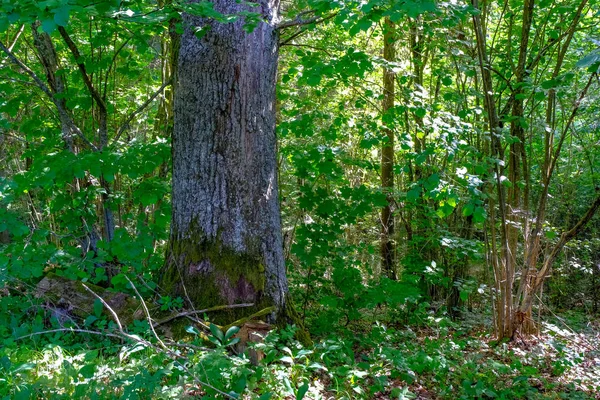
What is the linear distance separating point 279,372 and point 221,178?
1.57 m

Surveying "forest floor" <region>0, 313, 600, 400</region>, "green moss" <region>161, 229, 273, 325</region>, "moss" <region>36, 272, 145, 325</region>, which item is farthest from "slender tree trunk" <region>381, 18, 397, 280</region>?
"moss" <region>36, 272, 145, 325</region>

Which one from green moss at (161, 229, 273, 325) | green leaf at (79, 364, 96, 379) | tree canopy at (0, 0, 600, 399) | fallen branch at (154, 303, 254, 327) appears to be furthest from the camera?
green moss at (161, 229, 273, 325)

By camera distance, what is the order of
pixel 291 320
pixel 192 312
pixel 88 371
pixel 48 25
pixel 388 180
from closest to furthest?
pixel 48 25 < pixel 88 371 < pixel 192 312 < pixel 291 320 < pixel 388 180

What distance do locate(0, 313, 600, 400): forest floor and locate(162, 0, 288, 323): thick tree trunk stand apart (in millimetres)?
533

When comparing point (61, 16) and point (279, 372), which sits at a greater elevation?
point (61, 16)

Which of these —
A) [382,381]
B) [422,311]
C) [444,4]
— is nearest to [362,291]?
[422,311]

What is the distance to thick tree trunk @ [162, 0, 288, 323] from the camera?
3.76m

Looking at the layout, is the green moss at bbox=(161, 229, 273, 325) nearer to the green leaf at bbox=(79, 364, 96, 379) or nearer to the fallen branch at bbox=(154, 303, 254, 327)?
the fallen branch at bbox=(154, 303, 254, 327)

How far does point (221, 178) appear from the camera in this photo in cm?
379

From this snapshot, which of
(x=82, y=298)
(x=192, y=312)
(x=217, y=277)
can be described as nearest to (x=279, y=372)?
(x=192, y=312)

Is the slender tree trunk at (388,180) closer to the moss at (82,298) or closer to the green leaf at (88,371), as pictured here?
the moss at (82,298)

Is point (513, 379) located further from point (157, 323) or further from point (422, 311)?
point (157, 323)

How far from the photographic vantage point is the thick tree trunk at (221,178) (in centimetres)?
376

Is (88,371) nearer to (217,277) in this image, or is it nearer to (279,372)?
(279,372)
